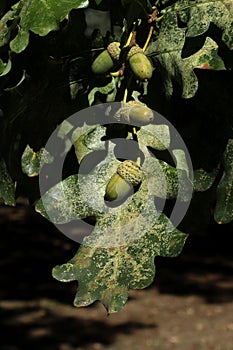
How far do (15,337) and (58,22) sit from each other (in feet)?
16.8

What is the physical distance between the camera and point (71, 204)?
141cm

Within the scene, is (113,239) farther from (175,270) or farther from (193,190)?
(175,270)

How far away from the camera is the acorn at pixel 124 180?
1280 millimetres

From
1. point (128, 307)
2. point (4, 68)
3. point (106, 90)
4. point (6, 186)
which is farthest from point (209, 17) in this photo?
point (128, 307)

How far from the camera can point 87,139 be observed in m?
1.34

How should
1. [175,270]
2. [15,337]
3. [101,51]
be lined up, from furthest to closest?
[175,270] < [15,337] < [101,51]

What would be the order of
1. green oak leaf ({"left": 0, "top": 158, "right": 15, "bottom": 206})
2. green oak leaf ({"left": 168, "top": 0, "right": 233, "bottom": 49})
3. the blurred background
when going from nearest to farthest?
green oak leaf ({"left": 168, "top": 0, "right": 233, "bottom": 49})
green oak leaf ({"left": 0, "top": 158, "right": 15, "bottom": 206})
the blurred background

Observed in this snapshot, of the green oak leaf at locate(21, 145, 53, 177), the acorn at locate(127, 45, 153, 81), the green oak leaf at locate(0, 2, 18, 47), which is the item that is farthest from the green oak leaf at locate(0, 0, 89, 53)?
the green oak leaf at locate(21, 145, 53, 177)

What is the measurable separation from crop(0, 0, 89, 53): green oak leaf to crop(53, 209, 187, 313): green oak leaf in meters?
0.35

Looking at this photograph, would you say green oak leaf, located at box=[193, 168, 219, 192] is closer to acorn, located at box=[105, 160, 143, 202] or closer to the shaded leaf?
acorn, located at box=[105, 160, 143, 202]

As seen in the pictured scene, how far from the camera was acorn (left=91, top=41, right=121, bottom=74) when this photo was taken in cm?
128

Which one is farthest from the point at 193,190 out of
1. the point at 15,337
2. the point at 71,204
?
the point at 15,337

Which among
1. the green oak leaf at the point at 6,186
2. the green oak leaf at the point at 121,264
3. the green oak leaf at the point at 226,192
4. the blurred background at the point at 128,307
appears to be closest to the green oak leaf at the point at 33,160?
the green oak leaf at the point at 6,186

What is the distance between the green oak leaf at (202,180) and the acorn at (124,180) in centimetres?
10
